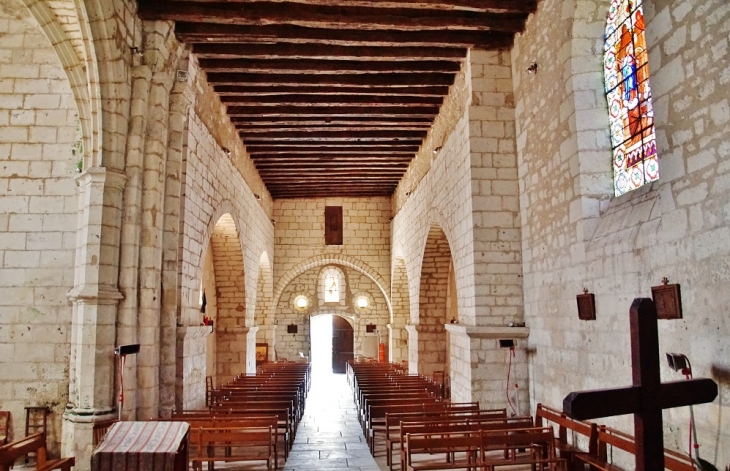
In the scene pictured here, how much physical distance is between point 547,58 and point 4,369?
6874mm

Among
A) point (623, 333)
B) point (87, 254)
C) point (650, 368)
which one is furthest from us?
point (87, 254)

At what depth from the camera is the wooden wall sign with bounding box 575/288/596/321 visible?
16.3 feet

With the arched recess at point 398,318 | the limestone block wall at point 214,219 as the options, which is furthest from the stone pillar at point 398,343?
the limestone block wall at point 214,219

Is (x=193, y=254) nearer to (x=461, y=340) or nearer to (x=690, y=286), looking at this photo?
(x=461, y=340)

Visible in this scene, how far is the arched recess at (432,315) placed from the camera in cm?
1110

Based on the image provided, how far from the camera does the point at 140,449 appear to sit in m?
3.38

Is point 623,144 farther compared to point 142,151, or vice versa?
point 142,151

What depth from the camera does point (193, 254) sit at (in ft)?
23.4

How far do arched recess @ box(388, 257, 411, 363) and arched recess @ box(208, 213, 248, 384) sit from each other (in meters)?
4.98

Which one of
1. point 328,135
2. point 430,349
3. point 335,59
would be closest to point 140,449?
point 335,59

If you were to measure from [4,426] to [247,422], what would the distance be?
2775 mm

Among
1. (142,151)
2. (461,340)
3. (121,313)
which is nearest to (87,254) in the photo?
(121,313)

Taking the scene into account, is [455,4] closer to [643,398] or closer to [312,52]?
[312,52]

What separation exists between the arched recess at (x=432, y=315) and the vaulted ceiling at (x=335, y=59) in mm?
2503
